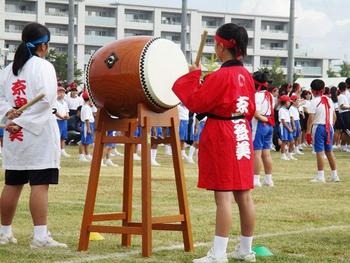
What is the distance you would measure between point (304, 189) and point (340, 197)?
1.45 m

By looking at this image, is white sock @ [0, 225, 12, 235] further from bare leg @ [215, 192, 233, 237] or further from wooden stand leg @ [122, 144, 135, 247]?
bare leg @ [215, 192, 233, 237]

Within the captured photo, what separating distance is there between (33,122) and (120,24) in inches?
3484

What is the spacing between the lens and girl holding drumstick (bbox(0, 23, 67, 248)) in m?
8.16

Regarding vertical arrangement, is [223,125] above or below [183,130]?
above

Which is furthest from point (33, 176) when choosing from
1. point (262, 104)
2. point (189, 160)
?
point (189, 160)

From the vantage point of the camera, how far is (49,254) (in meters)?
7.77

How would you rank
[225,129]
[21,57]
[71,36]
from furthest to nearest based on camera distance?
1. [71,36]
2. [21,57]
3. [225,129]

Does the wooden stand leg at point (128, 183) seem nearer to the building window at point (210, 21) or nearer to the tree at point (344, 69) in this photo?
the building window at point (210, 21)

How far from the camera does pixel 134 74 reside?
26.3 ft

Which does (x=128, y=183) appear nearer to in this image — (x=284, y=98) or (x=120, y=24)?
(x=284, y=98)

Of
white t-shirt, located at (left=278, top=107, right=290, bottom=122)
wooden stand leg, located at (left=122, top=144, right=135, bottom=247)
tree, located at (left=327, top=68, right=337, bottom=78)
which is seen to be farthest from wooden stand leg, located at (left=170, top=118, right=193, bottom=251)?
tree, located at (left=327, top=68, right=337, bottom=78)

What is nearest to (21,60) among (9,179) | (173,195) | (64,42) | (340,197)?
(9,179)

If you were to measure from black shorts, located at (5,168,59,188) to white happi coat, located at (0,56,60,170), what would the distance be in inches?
2.5

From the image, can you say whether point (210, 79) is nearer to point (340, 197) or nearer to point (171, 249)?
point (171, 249)
